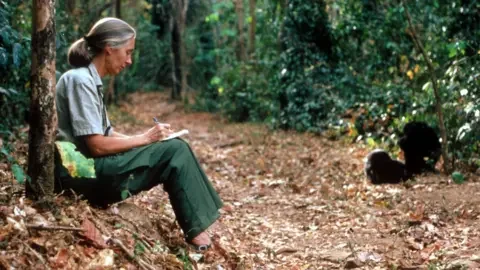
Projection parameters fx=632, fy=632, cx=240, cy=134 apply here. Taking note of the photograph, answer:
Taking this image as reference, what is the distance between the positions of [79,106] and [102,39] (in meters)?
0.51

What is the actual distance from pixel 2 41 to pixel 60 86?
5.43 ft

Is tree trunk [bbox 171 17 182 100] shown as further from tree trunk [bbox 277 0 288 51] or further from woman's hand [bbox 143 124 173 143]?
woman's hand [bbox 143 124 173 143]

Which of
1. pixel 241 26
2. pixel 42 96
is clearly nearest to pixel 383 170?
pixel 42 96

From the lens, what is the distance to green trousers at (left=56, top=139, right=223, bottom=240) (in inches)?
167

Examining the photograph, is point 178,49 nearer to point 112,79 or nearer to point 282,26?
point 112,79

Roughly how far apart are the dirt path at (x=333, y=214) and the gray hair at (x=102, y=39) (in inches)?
65.1

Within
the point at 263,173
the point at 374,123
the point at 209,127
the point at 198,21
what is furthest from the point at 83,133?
the point at 198,21

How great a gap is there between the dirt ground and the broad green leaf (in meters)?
0.20

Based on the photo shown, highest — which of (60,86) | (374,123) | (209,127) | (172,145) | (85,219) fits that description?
(60,86)

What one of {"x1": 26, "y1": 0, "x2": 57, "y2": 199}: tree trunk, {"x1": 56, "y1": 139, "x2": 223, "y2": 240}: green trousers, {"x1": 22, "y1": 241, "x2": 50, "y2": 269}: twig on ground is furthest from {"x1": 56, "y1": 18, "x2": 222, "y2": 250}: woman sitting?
{"x1": 22, "y1": 241, "x2": 50, "y2": 269}: twig on ground

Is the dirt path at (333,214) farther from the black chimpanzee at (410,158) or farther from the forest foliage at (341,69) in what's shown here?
the forest foliage at (341,69)

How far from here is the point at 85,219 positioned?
387 cm

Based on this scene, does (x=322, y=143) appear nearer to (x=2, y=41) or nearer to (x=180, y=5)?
(x=2, y=41)

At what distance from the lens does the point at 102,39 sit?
4.31 meters
